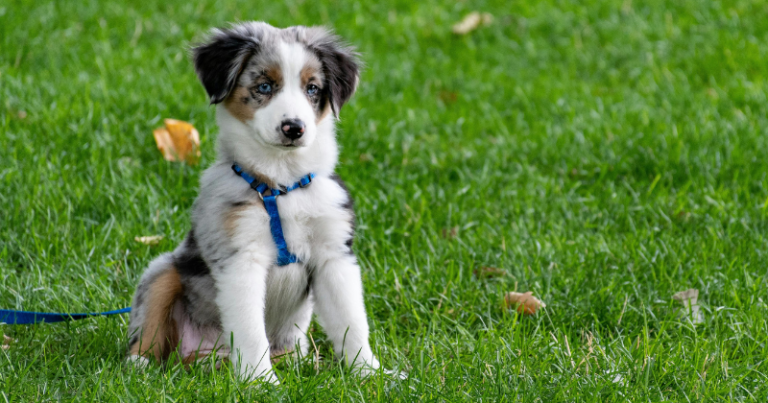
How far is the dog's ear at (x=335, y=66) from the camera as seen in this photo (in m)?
3.32

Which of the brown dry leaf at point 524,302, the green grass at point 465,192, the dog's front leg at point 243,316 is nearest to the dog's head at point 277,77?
the dog's front leg at point 243,316

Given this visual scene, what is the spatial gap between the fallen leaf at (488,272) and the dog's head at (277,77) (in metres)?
1.37

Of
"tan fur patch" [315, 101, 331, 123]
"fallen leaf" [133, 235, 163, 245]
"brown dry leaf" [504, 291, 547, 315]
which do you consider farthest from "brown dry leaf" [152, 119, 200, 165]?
"brown dry leaf" [504, 291, 547, 315]

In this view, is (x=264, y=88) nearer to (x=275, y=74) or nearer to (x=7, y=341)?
(x=275, y=74)

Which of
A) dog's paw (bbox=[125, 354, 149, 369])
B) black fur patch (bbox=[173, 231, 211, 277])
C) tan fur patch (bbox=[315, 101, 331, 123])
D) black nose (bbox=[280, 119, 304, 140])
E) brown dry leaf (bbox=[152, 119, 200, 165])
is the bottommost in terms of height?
dog's paw (bbox=[125, 354, 149, 369])

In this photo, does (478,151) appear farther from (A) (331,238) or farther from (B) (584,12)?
(B) (584,12)

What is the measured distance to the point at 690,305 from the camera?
3816mm

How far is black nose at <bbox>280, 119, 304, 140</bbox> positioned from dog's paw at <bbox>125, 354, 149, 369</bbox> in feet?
3.36

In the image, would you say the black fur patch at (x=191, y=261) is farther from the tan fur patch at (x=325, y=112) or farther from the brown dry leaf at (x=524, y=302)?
the brown dry leaf at (x=524, y=302)

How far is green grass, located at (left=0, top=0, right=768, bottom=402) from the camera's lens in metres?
3.24

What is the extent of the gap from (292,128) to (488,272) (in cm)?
168

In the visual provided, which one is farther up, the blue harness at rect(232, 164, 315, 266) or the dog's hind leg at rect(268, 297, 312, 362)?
the blue harness at rect(232, 164, 315, 266)

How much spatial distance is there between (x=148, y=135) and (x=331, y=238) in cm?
262

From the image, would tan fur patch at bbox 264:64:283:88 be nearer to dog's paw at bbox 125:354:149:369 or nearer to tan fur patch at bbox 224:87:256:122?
tan fur patch at bbox 224:87:256:122
